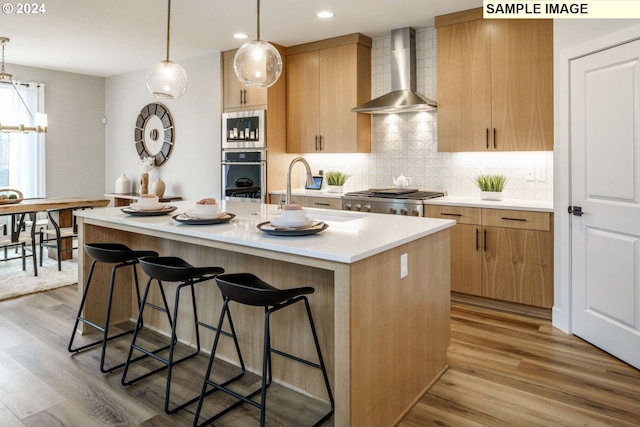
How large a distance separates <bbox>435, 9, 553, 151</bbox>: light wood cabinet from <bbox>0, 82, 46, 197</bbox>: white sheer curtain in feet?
18.3

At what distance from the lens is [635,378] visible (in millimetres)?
2648

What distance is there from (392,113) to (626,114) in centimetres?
246

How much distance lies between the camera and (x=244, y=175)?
5.48 metres

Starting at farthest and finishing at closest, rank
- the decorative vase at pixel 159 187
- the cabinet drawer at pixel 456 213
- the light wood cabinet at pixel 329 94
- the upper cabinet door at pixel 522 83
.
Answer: the decorative vase at pixel 159 187 → the light wood cabinet at pixel 329 94 → the cabinet drawer at pixel 456 213 → the upper cabinet door at pixel 522 83

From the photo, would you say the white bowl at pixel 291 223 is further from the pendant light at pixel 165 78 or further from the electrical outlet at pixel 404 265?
the pendant light at pixel 165 78

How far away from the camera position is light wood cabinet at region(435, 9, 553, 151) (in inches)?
150

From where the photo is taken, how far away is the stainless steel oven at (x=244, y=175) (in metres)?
5.35

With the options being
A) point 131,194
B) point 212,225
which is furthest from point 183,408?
point 131,194

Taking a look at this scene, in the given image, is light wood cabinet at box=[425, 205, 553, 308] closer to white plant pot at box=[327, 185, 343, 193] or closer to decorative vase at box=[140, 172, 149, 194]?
white plant pot at box=[327, 185, 343, 193]

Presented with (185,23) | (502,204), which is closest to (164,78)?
(185,23)

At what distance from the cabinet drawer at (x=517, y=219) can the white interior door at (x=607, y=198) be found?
0.96 ft

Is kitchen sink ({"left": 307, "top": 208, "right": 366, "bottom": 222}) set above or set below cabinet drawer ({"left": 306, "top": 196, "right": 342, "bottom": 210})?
below

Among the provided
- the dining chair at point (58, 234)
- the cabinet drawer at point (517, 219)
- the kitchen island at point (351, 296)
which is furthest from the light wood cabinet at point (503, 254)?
the dining chair at point (58, 234)

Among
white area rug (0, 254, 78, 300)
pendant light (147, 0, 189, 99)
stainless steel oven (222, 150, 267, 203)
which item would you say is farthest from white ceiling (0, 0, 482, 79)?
white area rug (0, 254, 78, 300)
